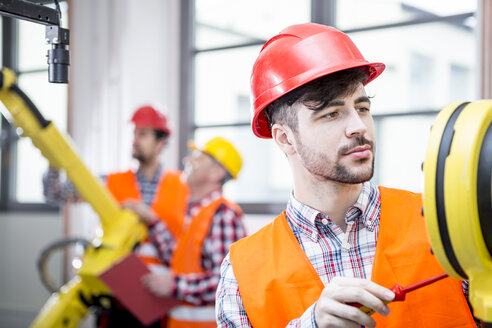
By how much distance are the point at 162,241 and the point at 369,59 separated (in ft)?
5.59

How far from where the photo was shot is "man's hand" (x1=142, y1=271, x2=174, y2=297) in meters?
2.81

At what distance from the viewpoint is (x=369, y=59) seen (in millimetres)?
3787

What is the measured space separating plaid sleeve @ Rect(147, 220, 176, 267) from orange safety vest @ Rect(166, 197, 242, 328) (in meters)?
0.22

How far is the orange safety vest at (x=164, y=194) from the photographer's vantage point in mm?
3426

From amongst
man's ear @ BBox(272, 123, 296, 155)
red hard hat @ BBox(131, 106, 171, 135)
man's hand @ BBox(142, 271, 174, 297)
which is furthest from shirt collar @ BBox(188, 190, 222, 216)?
man's ear @ BBox(272, 123, 296, 155)

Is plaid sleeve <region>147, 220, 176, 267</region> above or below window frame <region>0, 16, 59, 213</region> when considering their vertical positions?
below

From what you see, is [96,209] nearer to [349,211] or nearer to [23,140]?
[349,211]

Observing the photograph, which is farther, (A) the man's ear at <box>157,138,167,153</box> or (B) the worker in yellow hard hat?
(A) the man's ear at <box>157,138,167,153</box>

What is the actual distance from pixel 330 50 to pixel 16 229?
170 inches

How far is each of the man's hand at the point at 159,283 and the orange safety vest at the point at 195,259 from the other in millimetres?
136

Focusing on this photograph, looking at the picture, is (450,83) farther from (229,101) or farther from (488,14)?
(229,101)

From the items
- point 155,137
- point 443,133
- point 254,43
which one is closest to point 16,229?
point 155,137

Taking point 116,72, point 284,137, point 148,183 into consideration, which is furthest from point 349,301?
point 116,72

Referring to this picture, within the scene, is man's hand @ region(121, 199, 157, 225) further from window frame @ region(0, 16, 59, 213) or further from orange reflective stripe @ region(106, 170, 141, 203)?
window frame @ region(0, 16, 59, 213)
